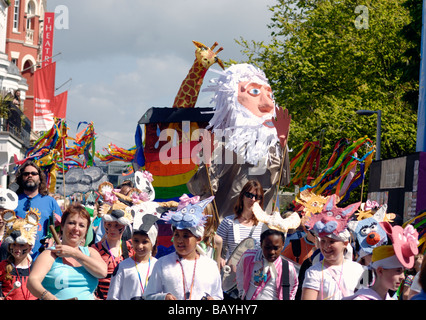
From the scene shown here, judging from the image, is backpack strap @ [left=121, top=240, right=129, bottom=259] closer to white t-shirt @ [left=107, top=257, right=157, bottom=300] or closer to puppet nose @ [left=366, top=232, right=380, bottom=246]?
white t-shirt @ [left=107, top=257, right=157, bottom=300]

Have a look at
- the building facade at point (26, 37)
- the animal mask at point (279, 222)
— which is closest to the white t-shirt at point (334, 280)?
the animal mask at point (279, 222)

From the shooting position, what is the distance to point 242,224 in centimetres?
820

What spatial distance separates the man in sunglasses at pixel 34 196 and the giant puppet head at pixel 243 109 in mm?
2249

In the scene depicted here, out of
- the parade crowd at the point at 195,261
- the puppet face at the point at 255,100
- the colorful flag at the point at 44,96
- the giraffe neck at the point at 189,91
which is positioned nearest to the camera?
the parade crowd at the point at 195,261

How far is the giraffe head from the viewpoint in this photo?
48.2 feet

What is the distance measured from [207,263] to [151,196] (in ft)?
12.1

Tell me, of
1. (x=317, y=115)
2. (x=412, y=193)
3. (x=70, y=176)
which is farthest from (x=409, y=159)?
(x=317, y=115)

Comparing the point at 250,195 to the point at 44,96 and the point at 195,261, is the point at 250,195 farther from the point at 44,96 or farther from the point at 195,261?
the point at 44,96

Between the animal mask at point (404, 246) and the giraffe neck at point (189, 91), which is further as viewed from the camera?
the giraffe neck at point (189, 91)

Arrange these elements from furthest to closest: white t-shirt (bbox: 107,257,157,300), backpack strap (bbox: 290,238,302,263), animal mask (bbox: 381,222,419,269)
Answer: backpack strap (bbox: 290,238,302,263), white t-shirt (bbox: 107,257,157,300), animal mask (bbox: 381,222,419,269)

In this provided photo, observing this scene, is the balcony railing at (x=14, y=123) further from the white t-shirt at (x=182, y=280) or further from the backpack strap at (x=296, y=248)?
the white t-shirt at (x=182, y=280)

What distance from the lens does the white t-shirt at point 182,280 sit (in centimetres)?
582

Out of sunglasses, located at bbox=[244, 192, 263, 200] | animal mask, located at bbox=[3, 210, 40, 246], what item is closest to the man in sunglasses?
animal mask, located at bbox=[3, 210, 40, 246]

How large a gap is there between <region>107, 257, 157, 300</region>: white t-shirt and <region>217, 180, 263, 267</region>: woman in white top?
159cm
